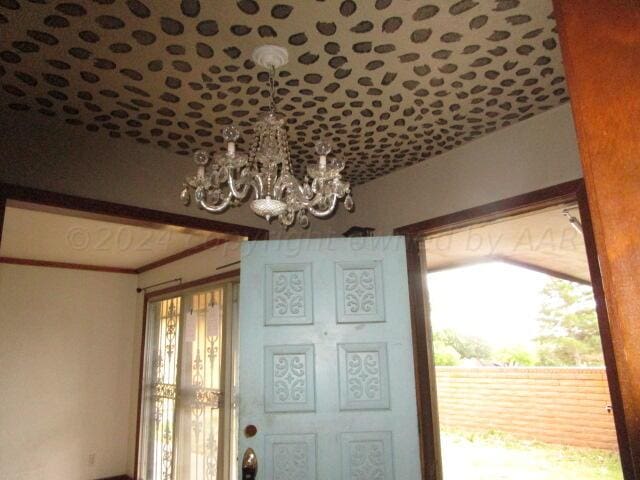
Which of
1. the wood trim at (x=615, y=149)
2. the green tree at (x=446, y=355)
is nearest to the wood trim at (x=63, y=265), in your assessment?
the wood trim at (x=615, y=149)

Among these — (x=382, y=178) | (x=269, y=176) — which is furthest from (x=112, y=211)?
(x=382, y=178)

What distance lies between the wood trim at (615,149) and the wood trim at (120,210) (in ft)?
7.24

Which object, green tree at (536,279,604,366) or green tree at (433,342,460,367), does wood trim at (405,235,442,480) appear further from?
green tree at (536,279,604,366)

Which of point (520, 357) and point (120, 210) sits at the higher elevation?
point (120, 210)

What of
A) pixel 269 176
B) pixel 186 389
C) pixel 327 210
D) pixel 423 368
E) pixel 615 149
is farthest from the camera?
pixel 186 389

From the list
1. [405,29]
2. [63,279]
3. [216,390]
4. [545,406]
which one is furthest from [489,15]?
[545,406]

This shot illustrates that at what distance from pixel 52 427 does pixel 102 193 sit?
393 cm

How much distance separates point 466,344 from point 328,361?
7148 mm

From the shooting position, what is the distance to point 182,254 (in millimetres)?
4695

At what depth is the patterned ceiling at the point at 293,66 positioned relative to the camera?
4.83 feet

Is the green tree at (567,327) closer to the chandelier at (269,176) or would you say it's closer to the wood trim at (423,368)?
the wood trim at (423,368)

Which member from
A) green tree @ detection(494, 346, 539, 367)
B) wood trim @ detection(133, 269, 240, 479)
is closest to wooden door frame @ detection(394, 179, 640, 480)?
wood trim @ detection(133, 269, 240, 479)

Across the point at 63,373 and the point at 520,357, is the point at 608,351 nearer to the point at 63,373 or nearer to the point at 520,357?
the point at 63,373

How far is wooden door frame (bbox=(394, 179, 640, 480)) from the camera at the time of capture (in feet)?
6.08
